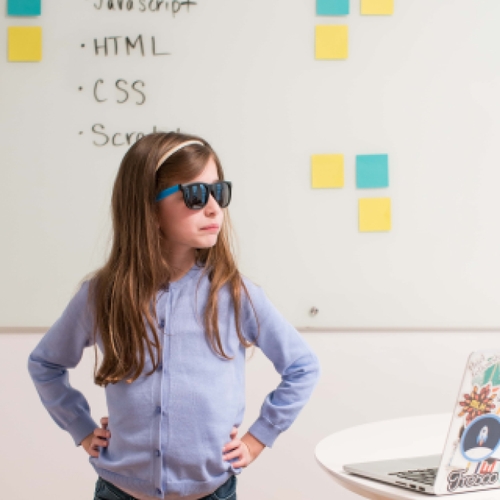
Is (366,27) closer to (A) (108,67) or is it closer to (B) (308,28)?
(B) (308,28)

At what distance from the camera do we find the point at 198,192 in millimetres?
1358

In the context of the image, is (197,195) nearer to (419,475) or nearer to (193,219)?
(193,219)

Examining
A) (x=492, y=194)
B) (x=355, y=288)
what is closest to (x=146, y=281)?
(x=355, y=288)

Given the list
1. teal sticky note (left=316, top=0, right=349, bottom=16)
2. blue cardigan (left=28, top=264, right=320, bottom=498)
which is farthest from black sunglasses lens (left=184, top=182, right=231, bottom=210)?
teal sticky note (left=316, top=0, right=349, bottom=16)

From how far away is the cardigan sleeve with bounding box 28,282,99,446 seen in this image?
144cm

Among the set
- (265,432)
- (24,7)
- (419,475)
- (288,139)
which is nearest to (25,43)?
(24,7)

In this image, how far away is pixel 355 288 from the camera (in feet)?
7.16

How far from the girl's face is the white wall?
0.87 m

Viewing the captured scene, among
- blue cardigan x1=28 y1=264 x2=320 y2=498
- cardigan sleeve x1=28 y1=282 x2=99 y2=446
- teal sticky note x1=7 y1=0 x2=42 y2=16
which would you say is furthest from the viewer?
teal sticky note x1=7 y1=0 x2=42 y2=16

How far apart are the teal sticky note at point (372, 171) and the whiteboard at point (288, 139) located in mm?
26

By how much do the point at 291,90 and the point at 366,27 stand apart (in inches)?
11.9

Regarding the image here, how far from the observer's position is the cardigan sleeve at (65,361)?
1.44 m

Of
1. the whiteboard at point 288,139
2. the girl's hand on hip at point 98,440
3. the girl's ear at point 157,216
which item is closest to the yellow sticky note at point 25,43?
the whiteboard at point 288,139

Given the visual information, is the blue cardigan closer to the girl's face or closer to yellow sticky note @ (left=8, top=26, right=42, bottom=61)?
the girl's face
